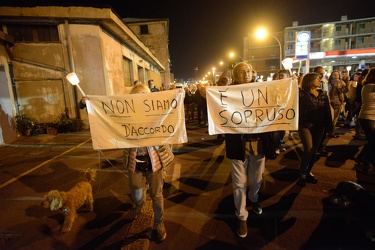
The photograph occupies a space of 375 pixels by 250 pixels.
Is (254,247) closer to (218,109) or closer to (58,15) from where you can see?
(218,109)

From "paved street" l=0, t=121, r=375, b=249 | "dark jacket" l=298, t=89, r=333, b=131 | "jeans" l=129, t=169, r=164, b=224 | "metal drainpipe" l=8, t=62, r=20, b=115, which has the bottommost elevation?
"paved street" l=0, t=121, r=375, b=249

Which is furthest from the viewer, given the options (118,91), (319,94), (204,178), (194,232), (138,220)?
(118,91)

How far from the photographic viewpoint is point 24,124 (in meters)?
9.58

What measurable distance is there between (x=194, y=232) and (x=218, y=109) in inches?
65.8

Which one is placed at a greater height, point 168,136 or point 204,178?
point 168,136

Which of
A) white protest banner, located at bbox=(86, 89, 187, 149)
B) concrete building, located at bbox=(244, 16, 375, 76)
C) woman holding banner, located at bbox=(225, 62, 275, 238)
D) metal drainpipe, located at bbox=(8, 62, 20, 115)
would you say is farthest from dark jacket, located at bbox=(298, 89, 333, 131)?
concrete building, located at bbox=(244, 16, 375, 76)

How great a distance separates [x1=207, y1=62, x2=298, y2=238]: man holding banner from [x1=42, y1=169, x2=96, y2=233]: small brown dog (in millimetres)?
2200

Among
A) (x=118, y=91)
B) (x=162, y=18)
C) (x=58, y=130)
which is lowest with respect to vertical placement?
(x=58, y=130)

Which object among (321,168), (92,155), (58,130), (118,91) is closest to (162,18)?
(118,91)

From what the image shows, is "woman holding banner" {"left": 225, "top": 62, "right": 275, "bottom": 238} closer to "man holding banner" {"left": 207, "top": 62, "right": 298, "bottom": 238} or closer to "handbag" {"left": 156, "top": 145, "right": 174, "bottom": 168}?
"man holding banner" {"left": 207, "top": 62, "right": 298, "bottom": 238}

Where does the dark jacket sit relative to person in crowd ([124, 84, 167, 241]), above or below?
above

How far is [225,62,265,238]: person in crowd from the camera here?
272cm

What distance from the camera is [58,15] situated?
962 centimetres

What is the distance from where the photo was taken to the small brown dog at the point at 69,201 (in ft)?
9.56
